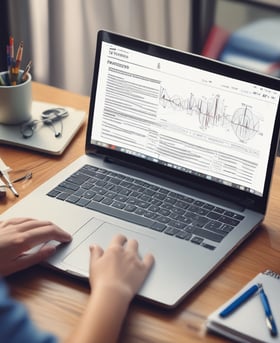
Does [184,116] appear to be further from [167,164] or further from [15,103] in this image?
[15,103]

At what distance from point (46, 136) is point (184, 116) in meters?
0.36

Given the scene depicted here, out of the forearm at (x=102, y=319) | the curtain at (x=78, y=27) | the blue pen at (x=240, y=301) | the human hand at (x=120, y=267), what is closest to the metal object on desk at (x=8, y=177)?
the human hand at (x=120, y=267)

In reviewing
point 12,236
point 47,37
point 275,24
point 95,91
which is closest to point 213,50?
point 275,24

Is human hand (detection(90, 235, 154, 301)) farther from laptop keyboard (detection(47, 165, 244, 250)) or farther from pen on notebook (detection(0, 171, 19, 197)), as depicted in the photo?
pen on notebook (detection(0, 171, 19, 197))

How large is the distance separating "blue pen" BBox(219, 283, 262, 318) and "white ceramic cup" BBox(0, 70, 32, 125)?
27.6 inches

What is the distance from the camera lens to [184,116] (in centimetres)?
137

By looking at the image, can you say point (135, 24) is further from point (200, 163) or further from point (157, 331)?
point (157, 331)

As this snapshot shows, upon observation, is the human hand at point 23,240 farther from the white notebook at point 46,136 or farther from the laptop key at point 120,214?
the white notebook at point 46,136

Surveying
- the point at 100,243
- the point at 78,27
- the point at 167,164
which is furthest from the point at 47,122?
the point at 78,27

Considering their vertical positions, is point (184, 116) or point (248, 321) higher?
point (184, 116)

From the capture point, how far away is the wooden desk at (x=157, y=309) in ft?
3.55

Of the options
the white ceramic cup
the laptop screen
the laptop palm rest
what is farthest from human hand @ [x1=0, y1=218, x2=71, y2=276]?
the white ceramic cup

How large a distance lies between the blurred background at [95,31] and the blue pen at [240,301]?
1.53m

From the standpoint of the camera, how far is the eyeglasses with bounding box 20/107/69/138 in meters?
1.59
